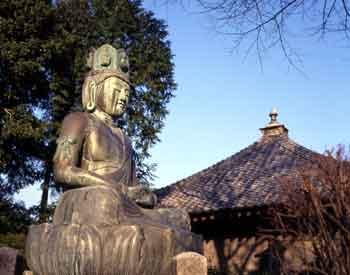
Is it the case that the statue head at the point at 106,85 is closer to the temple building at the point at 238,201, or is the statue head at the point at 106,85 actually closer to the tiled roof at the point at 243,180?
the temple building at the point at 238,201

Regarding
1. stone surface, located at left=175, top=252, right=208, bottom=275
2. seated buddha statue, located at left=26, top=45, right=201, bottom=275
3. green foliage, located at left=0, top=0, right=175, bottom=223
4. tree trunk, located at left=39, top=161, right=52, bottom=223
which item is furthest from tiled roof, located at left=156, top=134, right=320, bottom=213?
stone surface, located at left=175, top=252, right=208, bottom=275

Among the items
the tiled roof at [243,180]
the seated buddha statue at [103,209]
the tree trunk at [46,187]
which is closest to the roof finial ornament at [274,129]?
the tiled roof at [243,180]

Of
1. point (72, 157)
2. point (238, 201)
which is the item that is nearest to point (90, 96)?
point (72, 157)

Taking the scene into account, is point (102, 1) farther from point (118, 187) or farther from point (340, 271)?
point (118, 187)

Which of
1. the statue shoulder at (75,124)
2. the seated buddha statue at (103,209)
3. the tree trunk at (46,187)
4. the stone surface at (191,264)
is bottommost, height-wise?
the stone surface at (191,264)

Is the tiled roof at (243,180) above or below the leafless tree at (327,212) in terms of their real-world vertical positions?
above

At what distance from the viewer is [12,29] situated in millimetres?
15000

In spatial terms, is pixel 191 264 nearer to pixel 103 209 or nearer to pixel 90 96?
pixel 103 209

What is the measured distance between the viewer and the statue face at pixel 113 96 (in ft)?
15.9

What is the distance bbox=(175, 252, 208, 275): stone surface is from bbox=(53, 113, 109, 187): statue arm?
0.91m

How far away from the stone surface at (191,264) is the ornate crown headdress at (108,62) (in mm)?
1965

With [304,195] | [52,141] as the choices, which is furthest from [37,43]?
[304,195]

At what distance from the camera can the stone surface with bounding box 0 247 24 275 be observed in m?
4.66

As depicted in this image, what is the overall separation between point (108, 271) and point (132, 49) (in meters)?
Result: 15.0
